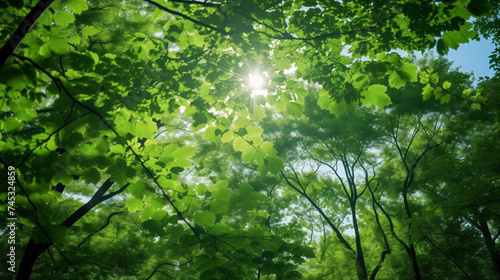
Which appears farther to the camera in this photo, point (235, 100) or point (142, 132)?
point (235, 100)

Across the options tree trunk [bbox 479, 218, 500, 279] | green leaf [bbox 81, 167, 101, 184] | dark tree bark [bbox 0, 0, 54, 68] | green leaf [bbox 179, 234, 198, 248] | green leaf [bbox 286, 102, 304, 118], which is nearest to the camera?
dark tree bark [bbox 0, 0, 54, 68]

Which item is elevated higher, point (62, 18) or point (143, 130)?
point (62, 18)

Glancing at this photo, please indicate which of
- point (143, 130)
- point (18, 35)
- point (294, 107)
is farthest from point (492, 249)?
point (18, 35)

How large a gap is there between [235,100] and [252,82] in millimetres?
251

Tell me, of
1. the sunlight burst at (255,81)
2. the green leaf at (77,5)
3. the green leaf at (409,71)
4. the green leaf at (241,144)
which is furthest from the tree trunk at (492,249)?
the green leaf at (77,5)

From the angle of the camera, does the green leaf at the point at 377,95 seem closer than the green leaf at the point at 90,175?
No

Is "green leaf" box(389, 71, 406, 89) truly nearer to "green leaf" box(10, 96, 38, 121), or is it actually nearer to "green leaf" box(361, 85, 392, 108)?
"green leaf" box(361, 85, 392, 108)

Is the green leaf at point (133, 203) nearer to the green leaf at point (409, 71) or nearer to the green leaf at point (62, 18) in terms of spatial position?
the green leaf at point (62, 18)

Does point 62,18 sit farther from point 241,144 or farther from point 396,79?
point 396,79

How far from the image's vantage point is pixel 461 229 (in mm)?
11180

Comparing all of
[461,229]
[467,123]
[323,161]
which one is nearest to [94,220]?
[323,161]

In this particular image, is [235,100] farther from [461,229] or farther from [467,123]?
[461,229]

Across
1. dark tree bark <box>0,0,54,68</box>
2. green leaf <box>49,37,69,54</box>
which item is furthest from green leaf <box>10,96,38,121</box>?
dark tree bark <box>0,0,54,68</box>

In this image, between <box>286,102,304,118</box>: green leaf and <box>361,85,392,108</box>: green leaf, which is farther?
<box>286,102,304,118</box>: green leaf
